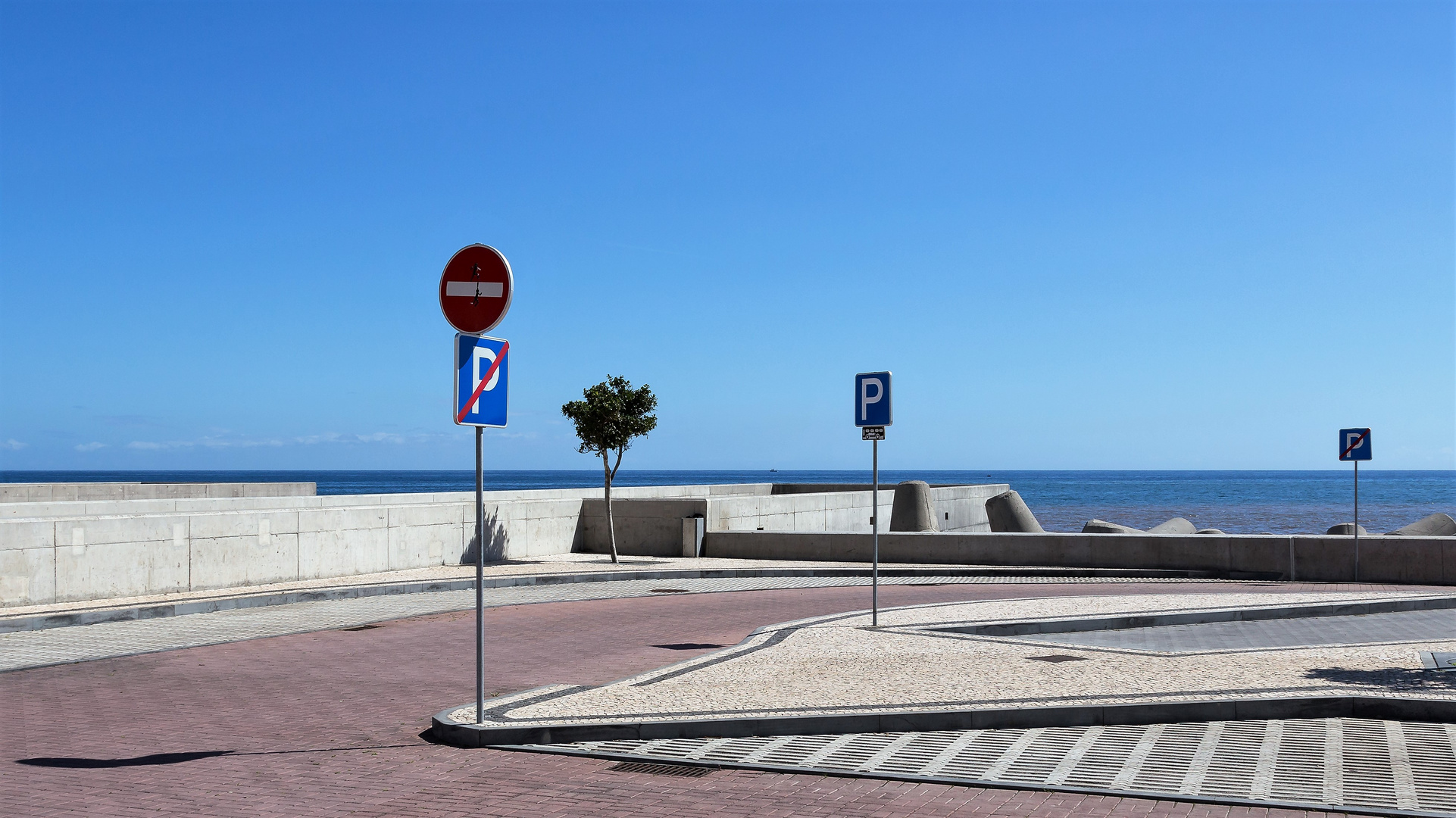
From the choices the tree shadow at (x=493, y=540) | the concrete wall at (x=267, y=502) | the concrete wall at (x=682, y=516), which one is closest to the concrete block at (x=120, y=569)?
the concrete wall at (x=267, y=502)

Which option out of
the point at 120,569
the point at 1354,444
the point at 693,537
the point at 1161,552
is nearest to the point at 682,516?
the point at 693,537

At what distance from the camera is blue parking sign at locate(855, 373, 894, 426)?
12.7 meters

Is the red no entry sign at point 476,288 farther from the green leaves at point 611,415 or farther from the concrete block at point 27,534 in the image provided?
the green leaves at point 611,415

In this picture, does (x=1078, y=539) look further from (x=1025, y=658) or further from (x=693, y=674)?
(x=693, y=674)

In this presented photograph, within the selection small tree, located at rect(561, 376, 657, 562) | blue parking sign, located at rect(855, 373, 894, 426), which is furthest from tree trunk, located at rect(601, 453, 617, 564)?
blue parking sign, located at rect(855, 373, 894, 426)

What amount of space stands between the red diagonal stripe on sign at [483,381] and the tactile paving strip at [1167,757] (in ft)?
6.90

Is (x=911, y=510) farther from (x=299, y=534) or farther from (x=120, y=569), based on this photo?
(x=120, y=569)

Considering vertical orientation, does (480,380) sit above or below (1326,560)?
above

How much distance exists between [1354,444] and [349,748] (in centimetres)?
1838

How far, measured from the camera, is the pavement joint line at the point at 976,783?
18.5 feet

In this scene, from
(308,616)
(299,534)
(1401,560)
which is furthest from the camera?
(1401,560)

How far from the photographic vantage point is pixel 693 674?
948 centimetres

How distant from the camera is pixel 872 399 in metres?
12.8

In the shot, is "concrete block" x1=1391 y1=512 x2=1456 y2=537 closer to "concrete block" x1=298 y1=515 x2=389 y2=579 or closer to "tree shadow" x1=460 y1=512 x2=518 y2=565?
"tree shadow" x1=460 y1=512 x2=518 y2=565
